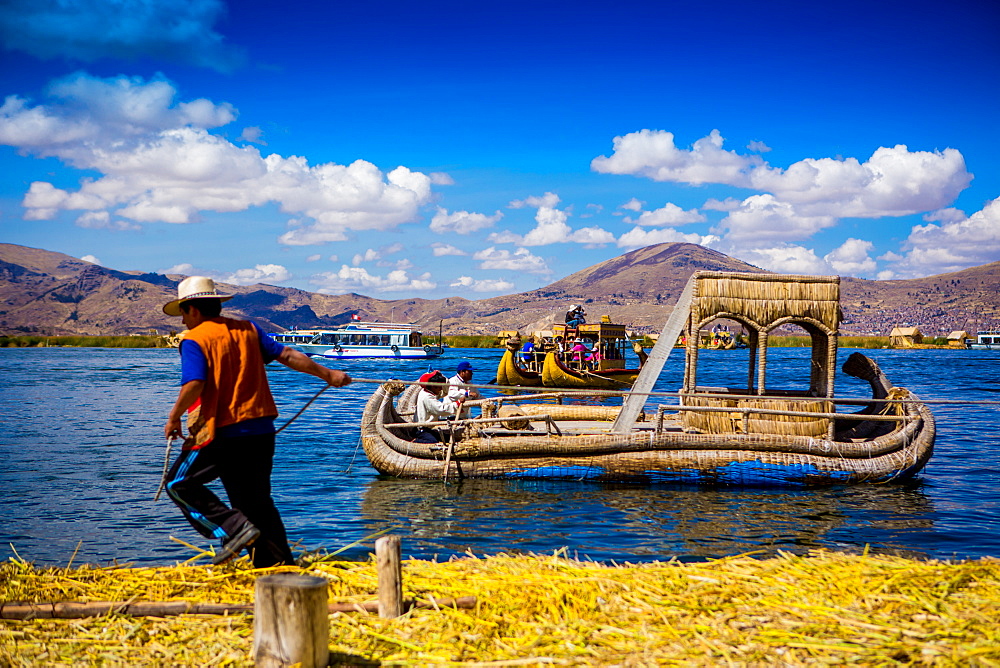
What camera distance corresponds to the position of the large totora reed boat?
1316cm

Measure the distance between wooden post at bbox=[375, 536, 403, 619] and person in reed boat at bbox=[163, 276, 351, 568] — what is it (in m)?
1.04

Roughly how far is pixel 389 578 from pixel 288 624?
87 centimetres

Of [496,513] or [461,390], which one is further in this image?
[461,390]

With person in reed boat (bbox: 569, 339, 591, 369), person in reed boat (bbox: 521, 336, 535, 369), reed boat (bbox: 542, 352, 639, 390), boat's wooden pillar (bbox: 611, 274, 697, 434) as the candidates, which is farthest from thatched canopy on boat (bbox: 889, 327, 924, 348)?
boat's wooden pillar (bbox: 611, 274, 697, 434)

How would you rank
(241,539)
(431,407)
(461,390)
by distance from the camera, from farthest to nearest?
(431,407)
(461,390)
(241,539)

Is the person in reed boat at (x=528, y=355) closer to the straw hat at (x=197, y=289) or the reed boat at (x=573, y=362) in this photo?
the reed boat at (x=573, y=362)

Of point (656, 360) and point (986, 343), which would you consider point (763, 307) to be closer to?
point (656, 360)

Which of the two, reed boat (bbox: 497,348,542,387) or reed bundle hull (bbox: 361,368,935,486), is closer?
reed bundle hull (bbox: 361,368,935,486)

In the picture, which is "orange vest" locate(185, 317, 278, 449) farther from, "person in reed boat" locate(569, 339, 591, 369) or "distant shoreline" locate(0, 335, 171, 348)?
"distant shoreline" locate(0, 335, 171, 348)

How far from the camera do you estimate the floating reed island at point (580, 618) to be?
439cm

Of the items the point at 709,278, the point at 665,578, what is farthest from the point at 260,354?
the point at 709,278

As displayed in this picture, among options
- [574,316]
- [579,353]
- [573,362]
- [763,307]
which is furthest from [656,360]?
[574,316]

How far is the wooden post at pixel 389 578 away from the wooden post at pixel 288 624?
68 centimetres

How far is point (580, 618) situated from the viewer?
16.1 feet
